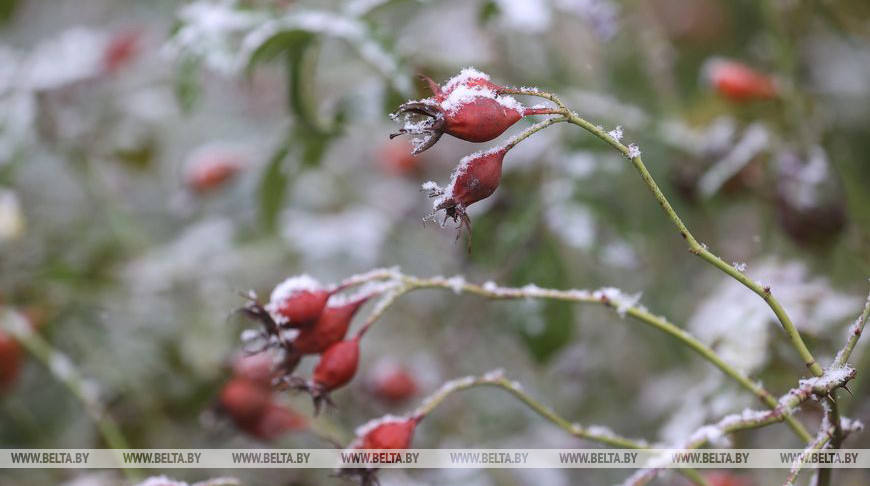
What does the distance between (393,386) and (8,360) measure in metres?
0.73

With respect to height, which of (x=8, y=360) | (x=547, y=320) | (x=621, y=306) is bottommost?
(x=621, y=306)

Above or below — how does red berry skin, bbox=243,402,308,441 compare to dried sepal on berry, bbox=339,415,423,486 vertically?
above

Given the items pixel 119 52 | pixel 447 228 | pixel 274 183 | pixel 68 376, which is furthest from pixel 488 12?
pixel 119 52

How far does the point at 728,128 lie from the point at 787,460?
2.69ft

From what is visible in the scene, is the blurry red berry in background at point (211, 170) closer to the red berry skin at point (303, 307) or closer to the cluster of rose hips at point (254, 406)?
the cluster of rose hips at point (254, 406)

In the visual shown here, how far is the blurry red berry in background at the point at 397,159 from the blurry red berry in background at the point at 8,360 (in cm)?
106

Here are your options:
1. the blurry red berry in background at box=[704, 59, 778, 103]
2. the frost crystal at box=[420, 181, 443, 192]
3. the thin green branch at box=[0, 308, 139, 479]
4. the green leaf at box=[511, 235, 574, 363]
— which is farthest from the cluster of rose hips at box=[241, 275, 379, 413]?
the blurry red berry in background at box=[704, 59, 778, 103]

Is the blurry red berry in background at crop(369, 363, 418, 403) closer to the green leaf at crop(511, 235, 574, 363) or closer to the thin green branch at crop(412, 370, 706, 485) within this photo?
the green leaf at crop(511, 235, 574, 363)

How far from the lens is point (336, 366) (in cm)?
77

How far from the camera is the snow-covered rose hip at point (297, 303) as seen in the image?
0.74m

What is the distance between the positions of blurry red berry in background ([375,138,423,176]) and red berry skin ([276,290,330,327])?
1.39 m

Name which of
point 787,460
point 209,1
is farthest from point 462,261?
point 787,460

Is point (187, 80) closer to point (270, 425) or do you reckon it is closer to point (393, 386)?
point (270, 425)

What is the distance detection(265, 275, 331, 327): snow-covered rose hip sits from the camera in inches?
29.0
